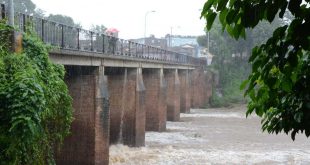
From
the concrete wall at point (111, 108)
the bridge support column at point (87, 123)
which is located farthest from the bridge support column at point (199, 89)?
the bridge support column at point (87, 123)

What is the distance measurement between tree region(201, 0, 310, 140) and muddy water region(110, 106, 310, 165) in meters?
18.1

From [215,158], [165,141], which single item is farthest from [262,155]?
[165,141]

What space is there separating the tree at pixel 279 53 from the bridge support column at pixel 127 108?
21815mm

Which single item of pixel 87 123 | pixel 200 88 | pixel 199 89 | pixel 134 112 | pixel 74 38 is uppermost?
pixel 74 38

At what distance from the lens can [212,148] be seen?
27078mm

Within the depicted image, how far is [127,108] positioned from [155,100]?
25.3 feet

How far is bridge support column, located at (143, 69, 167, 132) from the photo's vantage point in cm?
3353

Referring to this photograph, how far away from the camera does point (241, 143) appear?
29328 millimetres

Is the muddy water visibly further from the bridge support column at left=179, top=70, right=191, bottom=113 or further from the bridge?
the bridge support column at left=179, top=70, right=191, bottom=113

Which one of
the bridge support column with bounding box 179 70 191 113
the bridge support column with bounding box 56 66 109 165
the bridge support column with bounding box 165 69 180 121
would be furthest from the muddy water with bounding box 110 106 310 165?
the bridge support column with bounding box 179 70 191 113

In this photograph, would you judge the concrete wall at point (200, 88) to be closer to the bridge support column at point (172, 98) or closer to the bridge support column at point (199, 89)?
the bridge support column at point (199, 89)

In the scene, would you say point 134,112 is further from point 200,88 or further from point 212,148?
point 200,88

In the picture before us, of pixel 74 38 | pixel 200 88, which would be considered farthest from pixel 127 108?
pixel 200 88

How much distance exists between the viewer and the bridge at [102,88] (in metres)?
17.1
